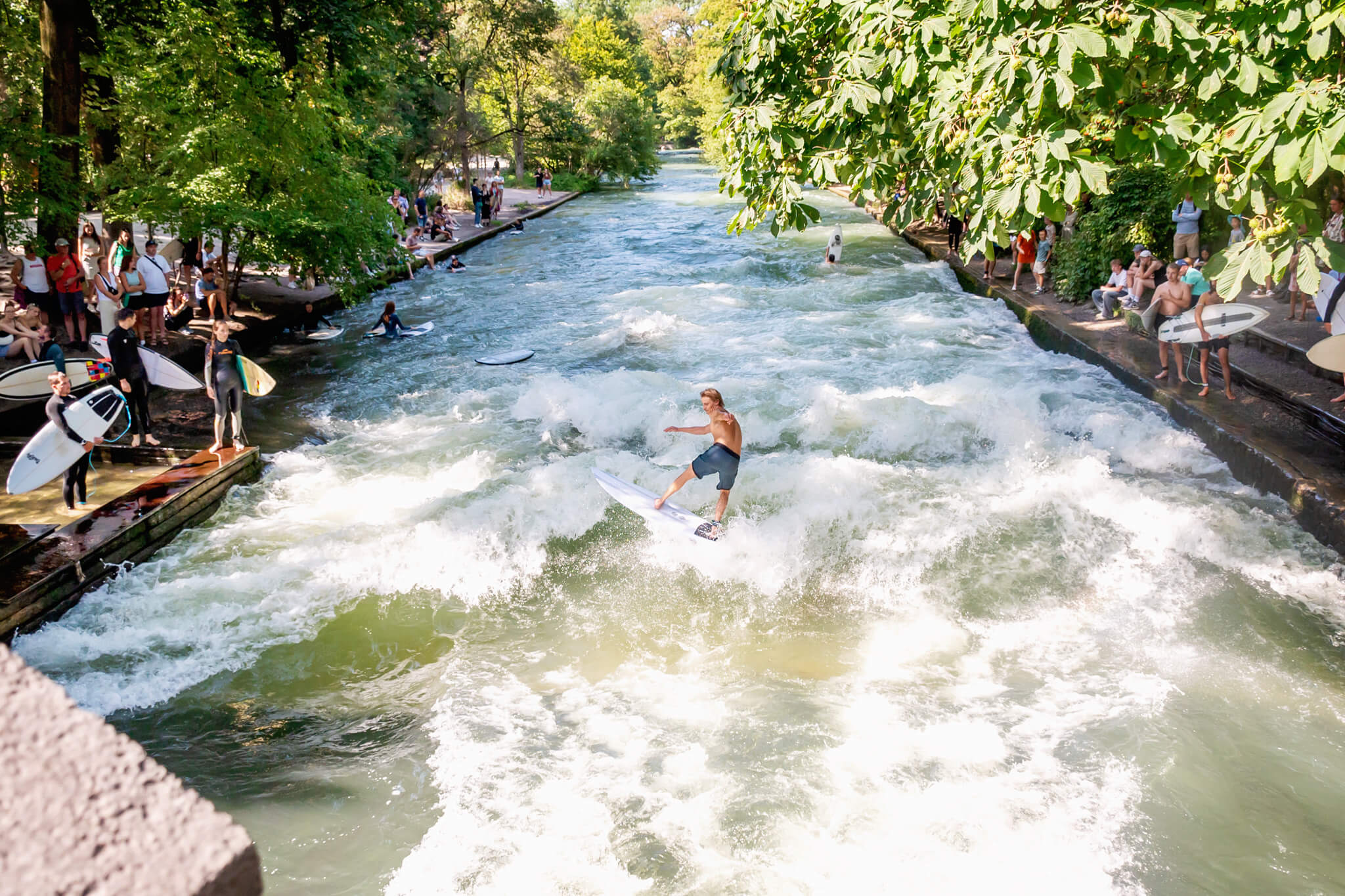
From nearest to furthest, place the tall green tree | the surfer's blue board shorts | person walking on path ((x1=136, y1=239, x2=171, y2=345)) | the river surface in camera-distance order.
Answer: the tall green tree
the river surface
the surfer's blue board shorts
person walking on path ((x1=136, y1=239, x2=171, y2=345))

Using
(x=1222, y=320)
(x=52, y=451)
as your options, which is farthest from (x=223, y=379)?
(x=1222, y=320)

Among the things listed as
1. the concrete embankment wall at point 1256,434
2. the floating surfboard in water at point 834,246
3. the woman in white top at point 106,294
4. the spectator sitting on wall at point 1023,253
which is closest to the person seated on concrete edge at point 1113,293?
the concrete embankment wall at point 1256,434

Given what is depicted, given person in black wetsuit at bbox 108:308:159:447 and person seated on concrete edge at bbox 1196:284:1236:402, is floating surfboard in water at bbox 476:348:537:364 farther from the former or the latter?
person seated on concrete edge at bbox 1196:284:1236:402

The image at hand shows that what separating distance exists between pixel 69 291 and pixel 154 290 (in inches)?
41.2

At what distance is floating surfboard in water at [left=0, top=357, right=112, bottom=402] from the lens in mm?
10297

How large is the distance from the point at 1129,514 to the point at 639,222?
29.1 metres

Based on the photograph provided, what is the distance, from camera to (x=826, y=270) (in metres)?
24.4

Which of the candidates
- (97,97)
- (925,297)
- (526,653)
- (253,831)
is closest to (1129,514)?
(526,653)

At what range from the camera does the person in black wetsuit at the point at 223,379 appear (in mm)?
10125

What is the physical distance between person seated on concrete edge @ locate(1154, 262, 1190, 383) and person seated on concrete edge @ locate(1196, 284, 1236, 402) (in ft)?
1.22

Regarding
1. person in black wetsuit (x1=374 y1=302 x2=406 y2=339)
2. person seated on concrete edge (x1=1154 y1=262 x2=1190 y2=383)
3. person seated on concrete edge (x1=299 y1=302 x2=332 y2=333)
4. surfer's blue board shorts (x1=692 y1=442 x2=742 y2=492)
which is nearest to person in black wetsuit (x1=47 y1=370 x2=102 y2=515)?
surfer's blue board shorts (x1=692 y1=442 x2=742 y2=492)

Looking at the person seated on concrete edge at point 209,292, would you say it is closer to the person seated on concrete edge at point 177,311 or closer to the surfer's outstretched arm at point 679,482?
the person seated on concrete edge at point 177,311

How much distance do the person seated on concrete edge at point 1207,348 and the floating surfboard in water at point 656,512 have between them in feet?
22.1

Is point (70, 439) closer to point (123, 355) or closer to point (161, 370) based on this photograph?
point (123, 355)
